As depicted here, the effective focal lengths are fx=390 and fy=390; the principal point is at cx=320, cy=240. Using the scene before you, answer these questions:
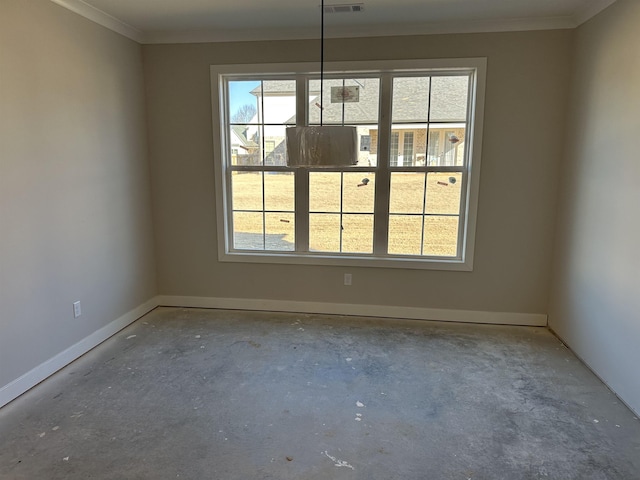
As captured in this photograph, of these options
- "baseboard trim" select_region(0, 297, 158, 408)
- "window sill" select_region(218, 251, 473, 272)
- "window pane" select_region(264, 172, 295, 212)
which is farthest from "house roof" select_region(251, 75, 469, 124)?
"baseboard trim" select_region(0, 297, 158, 408)

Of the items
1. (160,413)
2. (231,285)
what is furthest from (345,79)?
(160,413)

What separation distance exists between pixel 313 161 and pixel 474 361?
2.03 m

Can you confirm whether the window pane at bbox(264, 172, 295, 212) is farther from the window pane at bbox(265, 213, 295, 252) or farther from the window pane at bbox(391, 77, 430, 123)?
the window pane at bbox(391, 77, 430, 123)

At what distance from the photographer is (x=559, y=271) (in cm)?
328

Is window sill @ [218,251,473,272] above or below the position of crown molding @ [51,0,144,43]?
below

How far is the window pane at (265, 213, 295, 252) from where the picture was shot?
3.80 metres

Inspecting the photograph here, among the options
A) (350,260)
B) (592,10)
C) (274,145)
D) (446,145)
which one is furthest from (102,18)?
(592,10)

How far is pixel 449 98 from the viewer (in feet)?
11.2

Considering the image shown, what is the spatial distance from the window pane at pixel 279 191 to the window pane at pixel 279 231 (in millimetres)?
80

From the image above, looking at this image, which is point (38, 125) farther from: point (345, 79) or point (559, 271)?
point (559, 271)

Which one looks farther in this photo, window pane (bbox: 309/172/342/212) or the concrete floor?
window pane (bbox: 309/172/342/212)

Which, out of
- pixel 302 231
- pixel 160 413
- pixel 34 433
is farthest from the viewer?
pixel 302 231

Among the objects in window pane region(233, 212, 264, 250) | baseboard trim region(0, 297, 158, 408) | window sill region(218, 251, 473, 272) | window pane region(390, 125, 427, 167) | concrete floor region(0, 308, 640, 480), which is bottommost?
concrete floor region(0, 308, 640, 480)

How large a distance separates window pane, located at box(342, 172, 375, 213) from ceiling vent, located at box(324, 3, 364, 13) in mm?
1306
